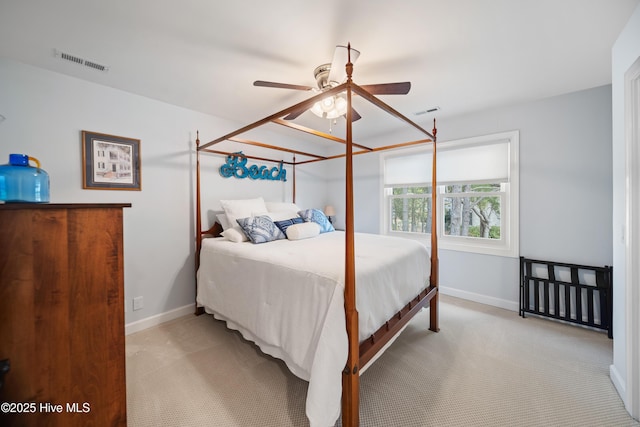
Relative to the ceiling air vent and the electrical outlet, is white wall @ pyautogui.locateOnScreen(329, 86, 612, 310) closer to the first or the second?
the ceiling air vent

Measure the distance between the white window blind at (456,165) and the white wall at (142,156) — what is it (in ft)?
7.76

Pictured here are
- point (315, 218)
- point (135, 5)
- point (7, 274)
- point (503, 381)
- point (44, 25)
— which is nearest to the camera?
point (7, 274)

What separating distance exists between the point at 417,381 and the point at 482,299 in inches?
74.5

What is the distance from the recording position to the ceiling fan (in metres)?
1.54

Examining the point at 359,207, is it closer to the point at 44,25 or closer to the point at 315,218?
the point at 315,218

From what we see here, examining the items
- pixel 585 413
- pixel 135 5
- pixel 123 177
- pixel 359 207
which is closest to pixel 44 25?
pixel 135 5

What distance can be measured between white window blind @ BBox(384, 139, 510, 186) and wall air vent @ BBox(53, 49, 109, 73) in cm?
348

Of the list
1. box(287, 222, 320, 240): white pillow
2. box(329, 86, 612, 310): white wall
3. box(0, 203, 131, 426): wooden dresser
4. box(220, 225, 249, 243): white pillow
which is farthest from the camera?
box(287, 222, 320, 240): white pillow

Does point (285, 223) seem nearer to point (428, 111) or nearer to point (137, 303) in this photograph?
point (137, 303)

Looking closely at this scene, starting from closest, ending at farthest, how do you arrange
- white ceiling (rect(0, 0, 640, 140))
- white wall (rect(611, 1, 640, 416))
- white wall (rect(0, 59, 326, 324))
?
white ceiling (rect(0, 0, 640, 140)), white wall (rect(611, 1, 640, 416)), white wall (rect(0, 59, 326, 324))

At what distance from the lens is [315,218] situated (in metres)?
3.13

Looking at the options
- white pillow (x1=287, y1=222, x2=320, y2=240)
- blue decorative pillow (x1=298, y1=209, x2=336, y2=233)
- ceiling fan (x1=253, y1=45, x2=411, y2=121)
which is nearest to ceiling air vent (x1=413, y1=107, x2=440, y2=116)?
ceiling fan (x1=253, y1=45, x2=411, y2=121)

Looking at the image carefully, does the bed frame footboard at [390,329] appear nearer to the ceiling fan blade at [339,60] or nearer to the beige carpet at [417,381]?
the beige carpet at [417,381]

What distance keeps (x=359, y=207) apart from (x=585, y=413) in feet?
10.4
